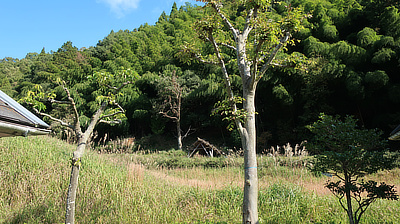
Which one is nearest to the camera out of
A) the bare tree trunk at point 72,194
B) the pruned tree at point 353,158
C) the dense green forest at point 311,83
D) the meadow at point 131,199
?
the bare tree trunk at point 72,194

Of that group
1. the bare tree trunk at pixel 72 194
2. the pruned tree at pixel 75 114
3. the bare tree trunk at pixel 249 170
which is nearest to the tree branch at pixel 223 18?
the bare tree trunk at pixel 249 170

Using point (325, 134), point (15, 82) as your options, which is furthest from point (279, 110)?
point (15, 82)

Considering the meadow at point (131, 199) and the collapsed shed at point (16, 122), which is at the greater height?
the collapsed shed at point (16, 122)

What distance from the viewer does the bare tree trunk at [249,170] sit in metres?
2.36

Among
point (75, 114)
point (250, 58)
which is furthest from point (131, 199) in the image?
point (250, 58)

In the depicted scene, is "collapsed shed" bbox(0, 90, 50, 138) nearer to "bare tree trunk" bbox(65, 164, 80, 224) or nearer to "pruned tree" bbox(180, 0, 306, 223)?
"bare tree trunk" bbox(65, 164, 80, 224)

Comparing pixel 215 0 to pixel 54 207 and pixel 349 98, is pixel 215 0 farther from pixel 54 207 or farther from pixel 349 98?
pixel 349 98

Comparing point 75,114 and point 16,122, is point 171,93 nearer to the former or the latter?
point 75,114

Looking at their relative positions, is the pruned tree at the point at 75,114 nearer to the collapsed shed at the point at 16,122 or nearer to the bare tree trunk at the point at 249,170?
the collapsed shed at the point at 16,122

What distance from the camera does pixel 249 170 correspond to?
2453mm

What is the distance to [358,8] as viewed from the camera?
38.0ft

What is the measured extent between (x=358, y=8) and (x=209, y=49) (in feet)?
25.9

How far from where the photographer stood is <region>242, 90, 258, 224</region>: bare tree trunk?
2359 mm

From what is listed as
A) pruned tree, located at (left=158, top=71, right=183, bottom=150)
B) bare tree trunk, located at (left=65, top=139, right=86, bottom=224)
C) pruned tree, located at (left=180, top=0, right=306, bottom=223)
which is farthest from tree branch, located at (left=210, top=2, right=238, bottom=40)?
pruned tree, located at (left=158, top=71, right=183, bottom=150)
